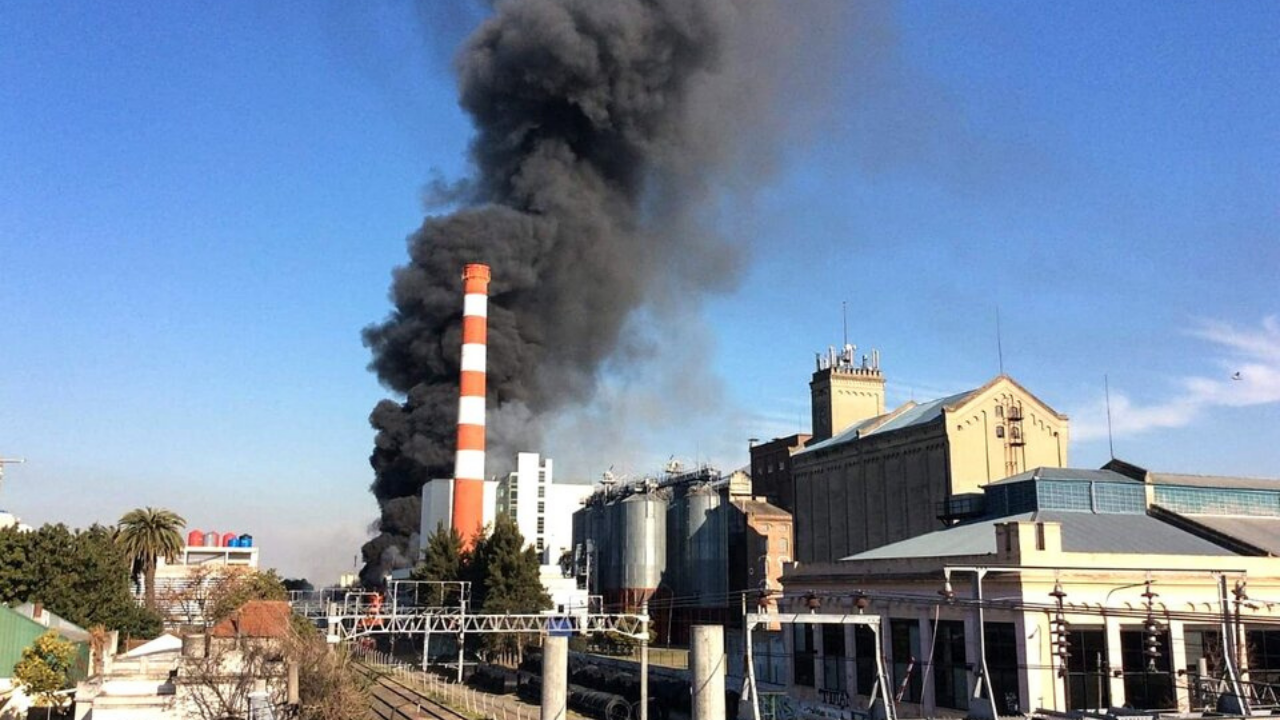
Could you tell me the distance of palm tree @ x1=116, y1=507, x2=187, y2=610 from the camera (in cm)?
7594

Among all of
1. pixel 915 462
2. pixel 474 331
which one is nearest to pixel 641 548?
pixel 474 331

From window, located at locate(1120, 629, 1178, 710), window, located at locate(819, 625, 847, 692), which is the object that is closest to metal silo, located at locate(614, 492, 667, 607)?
window, located at locate(819, 625, 847, 692)

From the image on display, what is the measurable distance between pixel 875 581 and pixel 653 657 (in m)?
38.2

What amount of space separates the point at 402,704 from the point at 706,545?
132 feet

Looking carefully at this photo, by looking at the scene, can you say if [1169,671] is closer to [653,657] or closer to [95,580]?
[653,657]

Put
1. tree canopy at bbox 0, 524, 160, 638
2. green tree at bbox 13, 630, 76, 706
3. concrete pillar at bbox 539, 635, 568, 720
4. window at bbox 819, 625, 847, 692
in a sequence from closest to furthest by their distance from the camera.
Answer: concrete pillar at bbox 539, 635, 568, 720
window at bbox 819, 625, 847, 692
green tree at bbox 13, 630, 76, 706
tree canopy at bbox 0, 524, 160, 638

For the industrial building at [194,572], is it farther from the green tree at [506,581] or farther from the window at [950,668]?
the window at [950,668]

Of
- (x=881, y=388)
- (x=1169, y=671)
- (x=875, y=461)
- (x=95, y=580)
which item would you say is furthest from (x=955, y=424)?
(x=95, y=580)

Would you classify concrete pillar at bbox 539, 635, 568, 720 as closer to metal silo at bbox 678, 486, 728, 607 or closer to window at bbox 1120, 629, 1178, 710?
window at bbox 1120, 629, 1178, 710

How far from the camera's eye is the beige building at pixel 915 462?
66.2m

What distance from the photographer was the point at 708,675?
20.3m

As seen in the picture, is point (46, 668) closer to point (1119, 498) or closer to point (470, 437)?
point (470, 437)

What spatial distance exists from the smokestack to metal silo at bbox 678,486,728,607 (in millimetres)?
18714

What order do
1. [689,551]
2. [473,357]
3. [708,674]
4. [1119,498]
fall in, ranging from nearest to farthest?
1. [708,674]
2. [1119,498]
3. [473,357]
4. [689,551]
